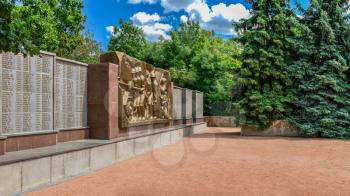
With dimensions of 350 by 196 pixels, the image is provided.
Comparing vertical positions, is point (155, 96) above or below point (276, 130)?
above

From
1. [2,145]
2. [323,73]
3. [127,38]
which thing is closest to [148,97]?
[2,145]

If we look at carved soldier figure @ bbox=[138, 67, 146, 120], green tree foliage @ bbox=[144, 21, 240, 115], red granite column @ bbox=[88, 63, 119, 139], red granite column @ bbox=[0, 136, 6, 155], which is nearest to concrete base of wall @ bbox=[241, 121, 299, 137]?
green tree foliage @ bbox=[144, 21, 240, 115]

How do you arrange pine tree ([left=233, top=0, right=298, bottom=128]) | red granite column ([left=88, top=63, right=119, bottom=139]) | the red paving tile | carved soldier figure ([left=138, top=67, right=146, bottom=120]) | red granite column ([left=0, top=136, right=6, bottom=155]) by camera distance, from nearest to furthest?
the red paving tile, red granite column ([left=0, top=136, right=6, bottom=155]), red granite column ([left=88, top=63, right=119, bottom=139]), carved soldier figure ([left=138, top=67, right=146, bottom=120]), pine tree ([left=233, top=0, right=298, bottom=128])

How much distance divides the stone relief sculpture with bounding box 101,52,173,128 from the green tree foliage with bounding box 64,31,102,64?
23733 millimetres

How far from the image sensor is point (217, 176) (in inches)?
391

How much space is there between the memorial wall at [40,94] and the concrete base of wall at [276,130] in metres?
14.5

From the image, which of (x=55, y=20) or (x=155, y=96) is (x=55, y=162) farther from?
(x=55, y=20)

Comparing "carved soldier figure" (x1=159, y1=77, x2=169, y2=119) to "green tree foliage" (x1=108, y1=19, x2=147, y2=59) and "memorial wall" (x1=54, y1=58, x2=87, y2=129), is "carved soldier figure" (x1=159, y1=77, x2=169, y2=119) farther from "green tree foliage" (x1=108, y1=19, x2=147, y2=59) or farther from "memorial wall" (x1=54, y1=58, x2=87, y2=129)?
"green tree foliage" (x1=108, y1=19, x2=147, y2=59)

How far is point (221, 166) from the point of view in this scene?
11727 millimetres

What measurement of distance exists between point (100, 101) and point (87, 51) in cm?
3407

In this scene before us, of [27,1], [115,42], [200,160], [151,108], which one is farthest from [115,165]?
[115,42]

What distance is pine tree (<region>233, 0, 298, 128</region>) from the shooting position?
24688mm

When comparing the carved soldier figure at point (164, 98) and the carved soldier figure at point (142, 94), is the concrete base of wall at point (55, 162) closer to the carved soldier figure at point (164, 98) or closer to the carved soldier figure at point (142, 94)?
the carved soldier figure at point (142, 94)

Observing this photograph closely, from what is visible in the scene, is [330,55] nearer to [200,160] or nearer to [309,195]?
[200,160]
